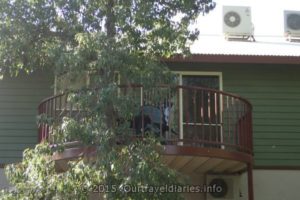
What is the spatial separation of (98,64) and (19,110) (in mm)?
5270

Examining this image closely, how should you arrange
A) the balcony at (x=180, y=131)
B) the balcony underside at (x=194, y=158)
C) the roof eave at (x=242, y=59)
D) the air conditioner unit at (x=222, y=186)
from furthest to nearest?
the roof eave at (x=242, y=59) → the air conditioner unit at (x=222, y=186) → the balcony underside at (x=194, y=158) → the balcony at (x=180, y=131)

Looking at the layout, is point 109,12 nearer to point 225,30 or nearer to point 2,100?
point 2,100

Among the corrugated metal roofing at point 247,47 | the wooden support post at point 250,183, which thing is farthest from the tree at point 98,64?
the corrugated metal roofing at point 247,47

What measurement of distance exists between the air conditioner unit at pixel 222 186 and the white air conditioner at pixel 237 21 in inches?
191

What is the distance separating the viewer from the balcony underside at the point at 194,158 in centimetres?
827

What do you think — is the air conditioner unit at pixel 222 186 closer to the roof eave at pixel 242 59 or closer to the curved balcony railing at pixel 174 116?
the curved balcony railing at pixel 174 116

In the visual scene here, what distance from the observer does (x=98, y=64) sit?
6.53m

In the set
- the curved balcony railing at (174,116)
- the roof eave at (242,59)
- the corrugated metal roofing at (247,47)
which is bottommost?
the curved balcony railing at (174,116)

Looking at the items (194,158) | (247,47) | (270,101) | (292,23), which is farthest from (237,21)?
(194,158)

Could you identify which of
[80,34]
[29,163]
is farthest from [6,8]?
[29,163]

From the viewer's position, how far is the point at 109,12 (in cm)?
719

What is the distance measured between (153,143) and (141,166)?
1.80 ft

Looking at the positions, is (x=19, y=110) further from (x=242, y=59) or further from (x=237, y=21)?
(x=237, y=21)

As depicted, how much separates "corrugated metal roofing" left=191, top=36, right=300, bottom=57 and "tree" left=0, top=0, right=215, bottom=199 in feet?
13.0
